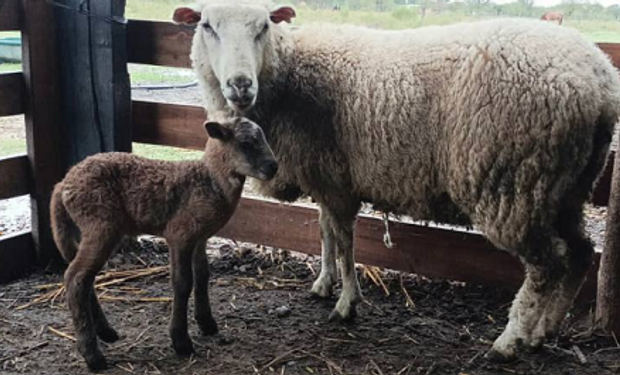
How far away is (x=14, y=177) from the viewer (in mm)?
4750

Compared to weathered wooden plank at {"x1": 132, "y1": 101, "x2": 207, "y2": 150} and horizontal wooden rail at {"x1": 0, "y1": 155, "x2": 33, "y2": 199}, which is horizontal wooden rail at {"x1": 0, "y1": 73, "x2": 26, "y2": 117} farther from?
weathered wooden plank at {"x1": 132, "y1": 101, "x2": 207, "y2": 150}

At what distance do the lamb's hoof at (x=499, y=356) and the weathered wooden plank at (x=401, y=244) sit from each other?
77 centimetres

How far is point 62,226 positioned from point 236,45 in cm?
127

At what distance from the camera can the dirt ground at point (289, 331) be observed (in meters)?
3.60

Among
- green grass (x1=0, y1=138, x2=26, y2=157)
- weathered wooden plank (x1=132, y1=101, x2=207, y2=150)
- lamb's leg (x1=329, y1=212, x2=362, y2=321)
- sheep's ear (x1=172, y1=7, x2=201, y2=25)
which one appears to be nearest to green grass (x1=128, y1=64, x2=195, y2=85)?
green grass (x1=0, y1=138, x2=26, y2=157)

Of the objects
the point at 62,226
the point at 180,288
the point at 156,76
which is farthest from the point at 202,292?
the point at 156,76

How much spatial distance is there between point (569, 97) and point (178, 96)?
648 centimetres

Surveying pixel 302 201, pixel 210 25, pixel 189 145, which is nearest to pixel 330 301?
pixel 302 201

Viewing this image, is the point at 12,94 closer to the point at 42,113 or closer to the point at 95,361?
the point at 42,113

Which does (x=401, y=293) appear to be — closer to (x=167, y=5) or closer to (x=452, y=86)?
(x=452, y=86)

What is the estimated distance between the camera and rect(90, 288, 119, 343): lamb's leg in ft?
12.1

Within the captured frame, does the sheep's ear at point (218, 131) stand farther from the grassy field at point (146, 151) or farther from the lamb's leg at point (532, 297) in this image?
the grassy field at point (146, 151)

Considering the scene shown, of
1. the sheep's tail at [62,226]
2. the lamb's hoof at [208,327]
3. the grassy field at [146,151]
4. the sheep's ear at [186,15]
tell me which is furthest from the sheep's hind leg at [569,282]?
the grassy field at [146,151]

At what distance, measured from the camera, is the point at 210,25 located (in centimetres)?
385
